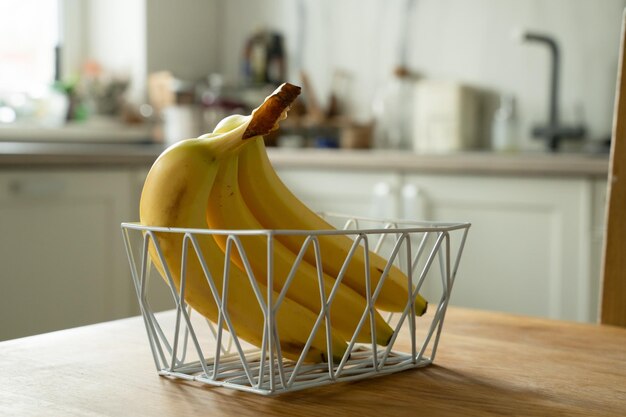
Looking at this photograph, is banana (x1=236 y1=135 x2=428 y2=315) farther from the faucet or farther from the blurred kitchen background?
the faucet

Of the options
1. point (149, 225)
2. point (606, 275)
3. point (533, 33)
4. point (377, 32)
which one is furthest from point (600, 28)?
point (149, 225)

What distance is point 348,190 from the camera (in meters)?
2.79

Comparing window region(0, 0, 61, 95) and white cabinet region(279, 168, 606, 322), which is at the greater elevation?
window region(0, 0, 61, 95)

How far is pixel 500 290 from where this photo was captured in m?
2.57

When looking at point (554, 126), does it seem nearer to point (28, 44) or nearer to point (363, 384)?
point (28, 44)

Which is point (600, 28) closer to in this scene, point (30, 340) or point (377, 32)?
point (377, 32)

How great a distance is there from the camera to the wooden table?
22.5 inches

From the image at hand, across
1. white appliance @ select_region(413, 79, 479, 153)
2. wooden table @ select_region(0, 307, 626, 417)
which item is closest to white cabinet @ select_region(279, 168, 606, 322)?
white appliance @ select_region(413, 79, 479, 153)

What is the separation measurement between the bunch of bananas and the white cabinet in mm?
1828

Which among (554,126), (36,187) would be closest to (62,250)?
(36,187)

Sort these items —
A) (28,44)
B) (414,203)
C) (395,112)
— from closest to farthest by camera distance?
(414,203) → (395,112) → (28,44)

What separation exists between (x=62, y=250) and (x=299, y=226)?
6.22 ft

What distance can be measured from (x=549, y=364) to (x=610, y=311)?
32 centimetres

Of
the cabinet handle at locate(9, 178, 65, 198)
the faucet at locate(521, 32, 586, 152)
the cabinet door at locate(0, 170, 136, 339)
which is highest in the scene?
the faucet at locate(521, 32, 586, 152)
